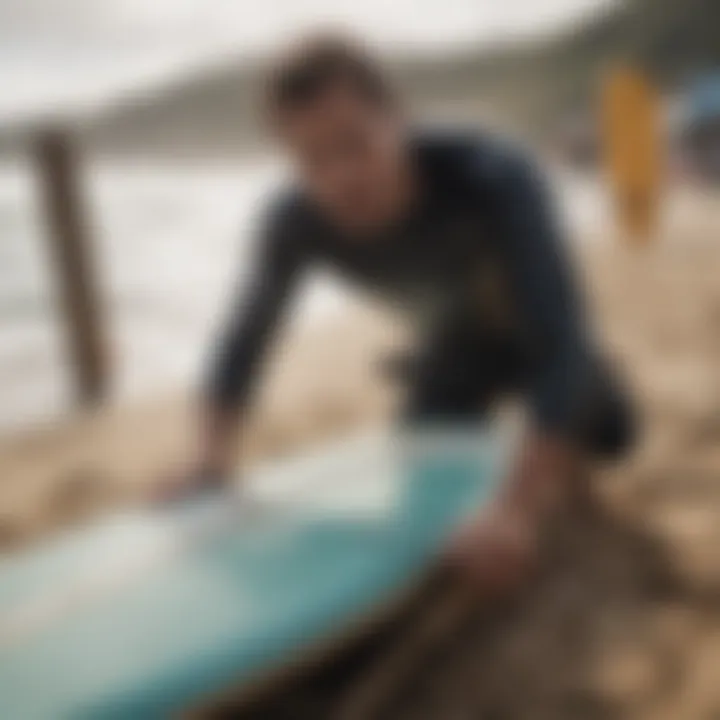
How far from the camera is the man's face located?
49cm

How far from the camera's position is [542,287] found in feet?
1.80

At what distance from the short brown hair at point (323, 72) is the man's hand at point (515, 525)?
0.18 m

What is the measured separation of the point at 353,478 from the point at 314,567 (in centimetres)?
5

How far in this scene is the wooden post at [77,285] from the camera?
1.74ft

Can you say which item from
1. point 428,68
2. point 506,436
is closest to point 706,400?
point 506,436

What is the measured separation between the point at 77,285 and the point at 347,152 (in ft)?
0.46

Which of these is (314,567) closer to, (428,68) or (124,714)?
(124,714)

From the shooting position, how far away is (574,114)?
555mm

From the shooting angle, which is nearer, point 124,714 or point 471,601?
point 124,714

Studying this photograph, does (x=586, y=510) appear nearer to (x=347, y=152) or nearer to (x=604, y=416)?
(x=604, y=416)

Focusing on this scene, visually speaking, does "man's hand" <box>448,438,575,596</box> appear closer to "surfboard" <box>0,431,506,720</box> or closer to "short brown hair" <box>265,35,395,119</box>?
"surfboard" <box>0,431,506,720</box>

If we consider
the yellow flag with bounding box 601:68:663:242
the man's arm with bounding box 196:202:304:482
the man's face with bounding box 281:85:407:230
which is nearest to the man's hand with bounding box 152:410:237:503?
the man's arm with bounding box 196:202:304:482

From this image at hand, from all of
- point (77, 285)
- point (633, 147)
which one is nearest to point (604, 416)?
point (633, 147)

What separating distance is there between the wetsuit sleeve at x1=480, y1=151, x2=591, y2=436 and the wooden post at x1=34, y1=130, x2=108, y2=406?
0.61ft
